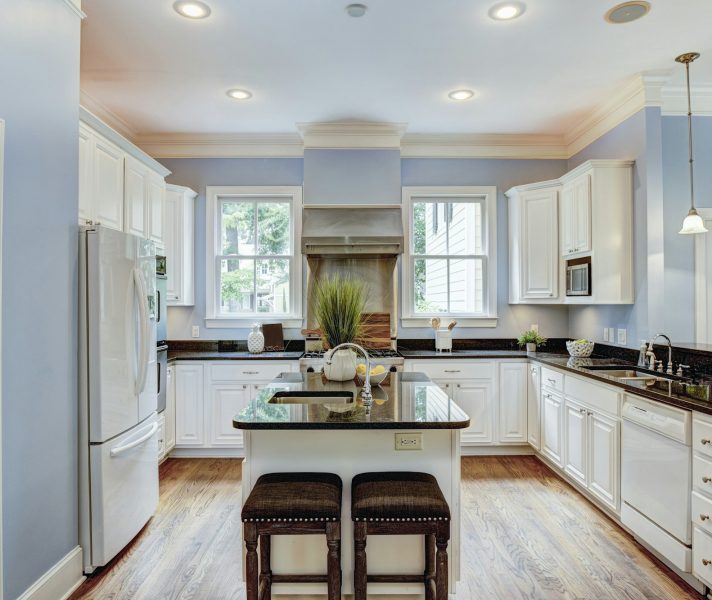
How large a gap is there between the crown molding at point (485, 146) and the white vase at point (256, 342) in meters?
2.24

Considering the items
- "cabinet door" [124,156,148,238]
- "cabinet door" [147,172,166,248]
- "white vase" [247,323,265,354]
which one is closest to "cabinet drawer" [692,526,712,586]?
"white vase" [247,323,265,354]

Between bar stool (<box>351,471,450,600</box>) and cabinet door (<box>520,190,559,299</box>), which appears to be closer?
bar stool (<box>351,471,450,600</box>)

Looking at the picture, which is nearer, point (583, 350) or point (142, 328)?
point (142, 328)

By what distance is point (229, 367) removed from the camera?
402 centimetres

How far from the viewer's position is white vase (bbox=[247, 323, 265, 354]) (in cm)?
423

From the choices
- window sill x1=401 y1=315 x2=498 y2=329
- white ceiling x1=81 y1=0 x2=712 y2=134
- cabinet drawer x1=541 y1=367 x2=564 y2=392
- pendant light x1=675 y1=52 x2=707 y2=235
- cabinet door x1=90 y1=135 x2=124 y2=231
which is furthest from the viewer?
window sill x1=401 y1=315 x2=498 y2=329

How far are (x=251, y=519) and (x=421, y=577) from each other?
83 centimetres

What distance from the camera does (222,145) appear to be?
452cm

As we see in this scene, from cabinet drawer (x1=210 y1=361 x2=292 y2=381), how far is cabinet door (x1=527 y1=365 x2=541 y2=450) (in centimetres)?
210

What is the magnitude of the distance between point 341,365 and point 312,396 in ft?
0.86

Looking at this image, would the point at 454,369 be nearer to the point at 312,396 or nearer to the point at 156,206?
the point at 312,396

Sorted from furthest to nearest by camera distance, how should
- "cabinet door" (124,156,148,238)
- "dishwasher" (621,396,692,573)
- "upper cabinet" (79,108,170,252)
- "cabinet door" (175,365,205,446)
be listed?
"cabinet door" (175,365,205,446)
"cabinet door" (124,156,148,238)
"upper cabinet" (79,108,170,252)
"dishwasher" (621,396,692,573)

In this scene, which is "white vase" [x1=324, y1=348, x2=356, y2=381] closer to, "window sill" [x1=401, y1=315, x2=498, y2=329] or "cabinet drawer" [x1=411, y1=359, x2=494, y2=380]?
"cabinet drawer" [x1=411, y1=359, x2=494, y2=380]

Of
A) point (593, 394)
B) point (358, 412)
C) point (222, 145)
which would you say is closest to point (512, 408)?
point (593, 394)
